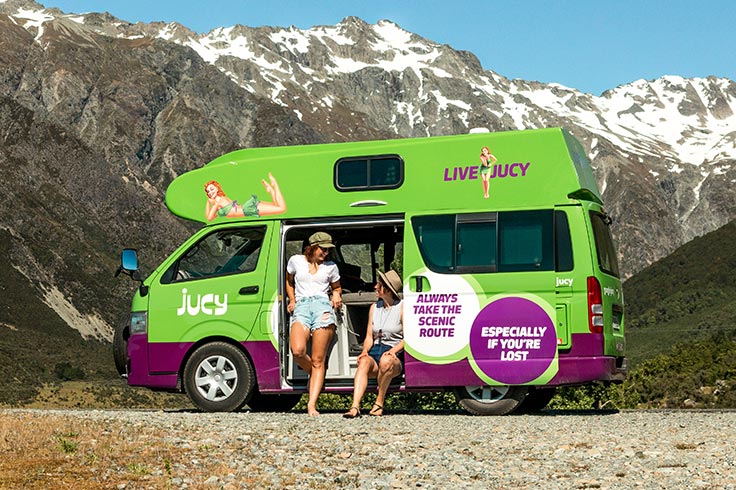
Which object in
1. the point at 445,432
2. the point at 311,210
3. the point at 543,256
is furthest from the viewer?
the point at 311,210

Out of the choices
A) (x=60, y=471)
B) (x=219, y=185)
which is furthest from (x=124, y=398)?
(x=60, y=471)

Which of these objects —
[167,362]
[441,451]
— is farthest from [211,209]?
[441,451]

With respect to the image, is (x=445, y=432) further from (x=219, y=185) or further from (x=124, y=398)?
(x=124, y=398)

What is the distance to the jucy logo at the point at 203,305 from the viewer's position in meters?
15.7

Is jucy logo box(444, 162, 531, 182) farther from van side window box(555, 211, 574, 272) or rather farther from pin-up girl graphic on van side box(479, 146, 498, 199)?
van side window box(555, 211, 574, 272)

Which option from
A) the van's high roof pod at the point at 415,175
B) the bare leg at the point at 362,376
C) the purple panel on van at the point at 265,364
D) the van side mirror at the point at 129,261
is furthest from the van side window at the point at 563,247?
the van side mirror at the point at 129,261

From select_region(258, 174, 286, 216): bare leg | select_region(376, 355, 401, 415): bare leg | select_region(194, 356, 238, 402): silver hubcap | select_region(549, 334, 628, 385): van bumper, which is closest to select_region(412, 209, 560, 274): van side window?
select_region(549, 334, 628, 385): van bumper

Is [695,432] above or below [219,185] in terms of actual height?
below

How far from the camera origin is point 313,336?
1474cm

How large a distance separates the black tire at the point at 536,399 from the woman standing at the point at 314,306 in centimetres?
336

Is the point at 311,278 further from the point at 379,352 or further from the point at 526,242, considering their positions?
the point at 526,242

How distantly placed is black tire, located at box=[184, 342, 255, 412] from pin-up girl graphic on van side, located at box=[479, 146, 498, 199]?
400cm

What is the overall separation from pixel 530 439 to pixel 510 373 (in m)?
3.45

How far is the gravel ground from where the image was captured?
8.92 meters
